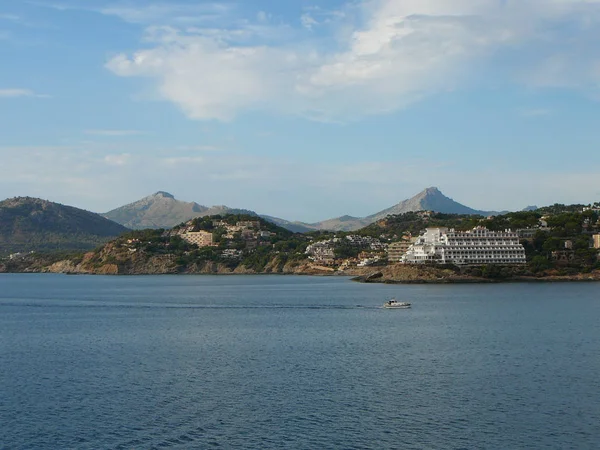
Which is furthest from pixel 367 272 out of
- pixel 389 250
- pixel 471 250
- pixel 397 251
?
pixel 471 250

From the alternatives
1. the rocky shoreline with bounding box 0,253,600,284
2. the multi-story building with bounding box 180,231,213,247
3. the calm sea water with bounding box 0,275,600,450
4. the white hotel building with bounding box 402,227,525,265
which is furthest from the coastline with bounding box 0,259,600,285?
the calm sea water with bounding box 0,275,600,450

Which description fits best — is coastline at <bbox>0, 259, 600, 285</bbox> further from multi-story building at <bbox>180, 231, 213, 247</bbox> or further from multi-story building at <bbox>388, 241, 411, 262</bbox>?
multi-story building at <bbox>180, 231, 213, 247</bbox>

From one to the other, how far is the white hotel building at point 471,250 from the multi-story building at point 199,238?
86305 millimetres

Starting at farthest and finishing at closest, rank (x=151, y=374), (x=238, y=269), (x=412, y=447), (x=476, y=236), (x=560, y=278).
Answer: (x=238, y=269) → (x=476, y=236) → (x=560, y=278) → (x=151, y=374) → (x=412, y=447)

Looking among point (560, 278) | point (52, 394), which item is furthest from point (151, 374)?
point (560, 278)

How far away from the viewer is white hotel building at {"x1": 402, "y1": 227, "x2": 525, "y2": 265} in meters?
112

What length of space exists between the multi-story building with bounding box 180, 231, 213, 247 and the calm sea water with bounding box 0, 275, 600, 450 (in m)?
130

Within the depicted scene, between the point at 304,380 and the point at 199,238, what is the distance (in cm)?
16493

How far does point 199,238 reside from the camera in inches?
7677

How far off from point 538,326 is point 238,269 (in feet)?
391

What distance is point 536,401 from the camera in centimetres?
2775

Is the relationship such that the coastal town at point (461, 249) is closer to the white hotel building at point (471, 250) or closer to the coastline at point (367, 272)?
the white hotel building at point (471, 250)

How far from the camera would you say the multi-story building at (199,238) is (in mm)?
192500

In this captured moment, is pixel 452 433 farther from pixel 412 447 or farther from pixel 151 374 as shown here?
pixel 151 374
